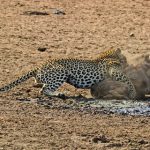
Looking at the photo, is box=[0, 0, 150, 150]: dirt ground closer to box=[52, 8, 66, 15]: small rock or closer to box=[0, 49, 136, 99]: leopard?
box=[52, 8, 66, 15]: small rock

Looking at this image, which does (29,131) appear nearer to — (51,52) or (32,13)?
(51,52)

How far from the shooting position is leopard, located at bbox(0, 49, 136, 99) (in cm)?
1380

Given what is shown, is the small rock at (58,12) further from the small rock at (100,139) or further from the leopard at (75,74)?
the small rock at (100,139)

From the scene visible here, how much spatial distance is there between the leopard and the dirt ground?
0.26 metres

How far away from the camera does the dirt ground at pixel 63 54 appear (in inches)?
421

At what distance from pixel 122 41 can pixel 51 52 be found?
2.27 metres

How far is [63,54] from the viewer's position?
1808cm

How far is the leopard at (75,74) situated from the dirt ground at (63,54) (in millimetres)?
263

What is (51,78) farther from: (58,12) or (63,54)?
(58,12)

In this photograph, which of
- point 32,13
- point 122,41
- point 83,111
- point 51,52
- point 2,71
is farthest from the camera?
point 32,13

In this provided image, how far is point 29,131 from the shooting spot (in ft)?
36.2

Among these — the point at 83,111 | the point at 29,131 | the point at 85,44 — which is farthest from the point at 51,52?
the point at 29,131

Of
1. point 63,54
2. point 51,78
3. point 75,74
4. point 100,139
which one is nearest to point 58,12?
point 63,54

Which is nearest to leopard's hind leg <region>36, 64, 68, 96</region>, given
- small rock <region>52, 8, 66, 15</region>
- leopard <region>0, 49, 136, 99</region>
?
leopard <region>0, 49, 136, 99</region>
